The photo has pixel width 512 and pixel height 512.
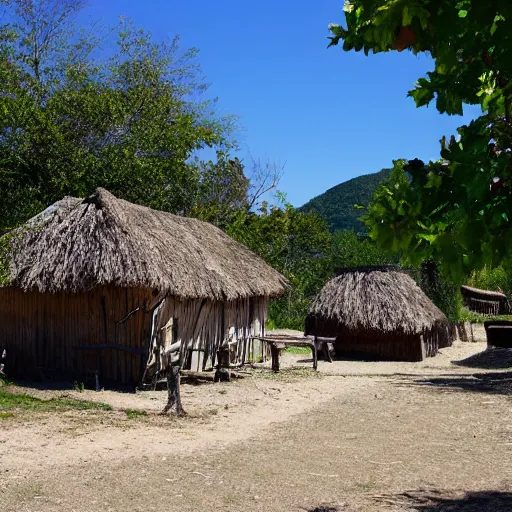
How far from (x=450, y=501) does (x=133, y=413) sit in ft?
16.2

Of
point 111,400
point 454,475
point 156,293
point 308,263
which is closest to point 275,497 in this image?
point 454,475

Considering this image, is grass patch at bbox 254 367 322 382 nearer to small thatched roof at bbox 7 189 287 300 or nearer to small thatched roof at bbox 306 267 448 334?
small thatched roof at bbox 7 189 287 300

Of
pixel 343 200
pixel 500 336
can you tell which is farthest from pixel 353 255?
pixel 343 200

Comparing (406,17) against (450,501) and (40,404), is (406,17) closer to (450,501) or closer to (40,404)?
(450,501)

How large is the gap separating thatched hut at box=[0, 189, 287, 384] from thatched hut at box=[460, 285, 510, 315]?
20.6 metres

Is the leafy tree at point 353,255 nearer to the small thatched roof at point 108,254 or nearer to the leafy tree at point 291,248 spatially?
the leafy tree at point 291,248

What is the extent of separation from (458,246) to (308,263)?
25636 mm

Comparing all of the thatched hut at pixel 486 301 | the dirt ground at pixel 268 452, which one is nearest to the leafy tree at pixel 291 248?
the thatched hut at pixel 486 301

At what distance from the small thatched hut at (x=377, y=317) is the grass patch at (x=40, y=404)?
31.0 feet

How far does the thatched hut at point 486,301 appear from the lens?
31266mm

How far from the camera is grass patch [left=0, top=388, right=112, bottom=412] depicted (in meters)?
9.36

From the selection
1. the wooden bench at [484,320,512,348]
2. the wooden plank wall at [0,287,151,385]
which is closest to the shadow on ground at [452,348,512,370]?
the wooden bench at [484,320,512,348]

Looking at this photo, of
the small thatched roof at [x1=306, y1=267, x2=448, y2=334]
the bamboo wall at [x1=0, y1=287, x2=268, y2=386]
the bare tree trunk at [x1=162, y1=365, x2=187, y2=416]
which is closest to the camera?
the bare tree trunk at [x1=162, y1=365, x2=187, y2=416]

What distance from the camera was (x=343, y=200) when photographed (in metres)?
64.4
